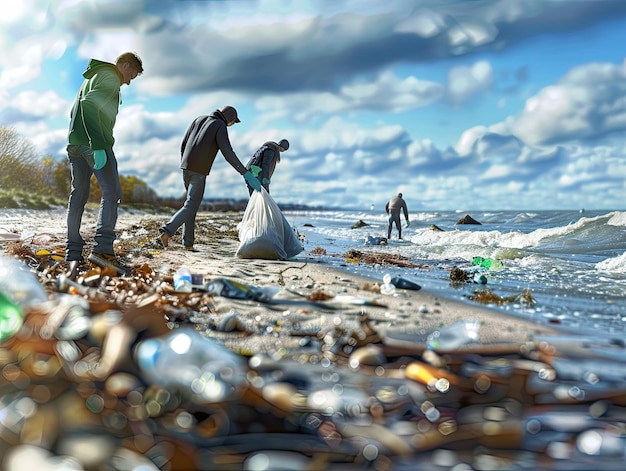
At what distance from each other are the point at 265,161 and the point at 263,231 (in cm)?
179

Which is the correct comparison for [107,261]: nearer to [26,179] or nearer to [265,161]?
[265,161]

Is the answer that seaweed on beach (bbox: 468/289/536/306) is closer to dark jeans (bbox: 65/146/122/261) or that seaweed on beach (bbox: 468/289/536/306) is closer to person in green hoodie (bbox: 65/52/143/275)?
person in green hoodie (bbox: 65/52/143/275)

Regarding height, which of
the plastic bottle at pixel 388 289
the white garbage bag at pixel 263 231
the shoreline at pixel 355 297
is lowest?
the shoreline at pixel 355 297

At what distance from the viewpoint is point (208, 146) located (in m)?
7.25

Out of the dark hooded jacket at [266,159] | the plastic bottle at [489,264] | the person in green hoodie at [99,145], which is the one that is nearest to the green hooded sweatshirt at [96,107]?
the person in green hoodie at [99,145]

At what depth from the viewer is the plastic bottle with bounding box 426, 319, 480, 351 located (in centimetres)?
282

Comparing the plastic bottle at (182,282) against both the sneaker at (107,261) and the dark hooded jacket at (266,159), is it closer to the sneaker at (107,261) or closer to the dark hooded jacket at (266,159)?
the sneaker at (107,261)

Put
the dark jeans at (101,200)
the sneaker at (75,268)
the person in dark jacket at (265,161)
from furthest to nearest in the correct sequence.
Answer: the person in dark jacket at (265,161) < the dark jeans at (101,200) < the sneaker at (75,268)

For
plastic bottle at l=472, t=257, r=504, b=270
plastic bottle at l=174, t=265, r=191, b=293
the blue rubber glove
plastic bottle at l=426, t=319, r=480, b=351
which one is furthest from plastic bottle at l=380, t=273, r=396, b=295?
plastic bottle at l=472, t=257, r=504, b=270

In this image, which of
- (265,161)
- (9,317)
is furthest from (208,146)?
(9,317)

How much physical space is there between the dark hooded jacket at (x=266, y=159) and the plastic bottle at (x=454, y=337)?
5.33m

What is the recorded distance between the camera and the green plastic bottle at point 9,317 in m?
2.50

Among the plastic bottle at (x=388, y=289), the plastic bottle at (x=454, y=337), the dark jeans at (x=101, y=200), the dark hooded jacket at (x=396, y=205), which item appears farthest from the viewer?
the dark hooded jacket at (x=396, y=205)

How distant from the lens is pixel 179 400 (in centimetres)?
196
